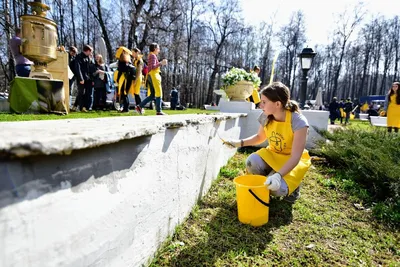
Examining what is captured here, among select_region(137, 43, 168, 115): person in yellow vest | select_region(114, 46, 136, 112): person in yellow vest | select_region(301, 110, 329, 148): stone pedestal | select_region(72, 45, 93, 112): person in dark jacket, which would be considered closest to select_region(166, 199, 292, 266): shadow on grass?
select_region(301, 110, 329, 148): stone pedestal

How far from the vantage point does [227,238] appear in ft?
5.96

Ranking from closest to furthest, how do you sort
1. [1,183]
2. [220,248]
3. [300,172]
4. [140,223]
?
[1,183] < [140,223] < [220,248] < [300,172]

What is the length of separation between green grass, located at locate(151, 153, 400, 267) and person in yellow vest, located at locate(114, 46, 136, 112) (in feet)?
12.5

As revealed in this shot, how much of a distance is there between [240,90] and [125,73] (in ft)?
8.79

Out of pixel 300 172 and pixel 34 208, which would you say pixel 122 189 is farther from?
pixel 300 172

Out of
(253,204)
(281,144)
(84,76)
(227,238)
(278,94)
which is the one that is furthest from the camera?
(84,76)

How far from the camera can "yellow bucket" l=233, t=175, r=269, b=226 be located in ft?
6.32

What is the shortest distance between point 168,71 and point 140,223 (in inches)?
1020

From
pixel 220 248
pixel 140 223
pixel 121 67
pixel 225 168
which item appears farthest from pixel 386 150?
pixel 121 67

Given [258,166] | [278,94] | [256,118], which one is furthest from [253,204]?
[256,118]

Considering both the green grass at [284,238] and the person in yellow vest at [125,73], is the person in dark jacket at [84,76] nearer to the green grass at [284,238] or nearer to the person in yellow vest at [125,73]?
the person in yellow vest at [125,73]

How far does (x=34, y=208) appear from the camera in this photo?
72 centimetres

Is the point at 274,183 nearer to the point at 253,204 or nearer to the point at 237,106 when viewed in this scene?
the point at 253,204

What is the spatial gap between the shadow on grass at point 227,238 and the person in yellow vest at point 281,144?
0.88 ft
